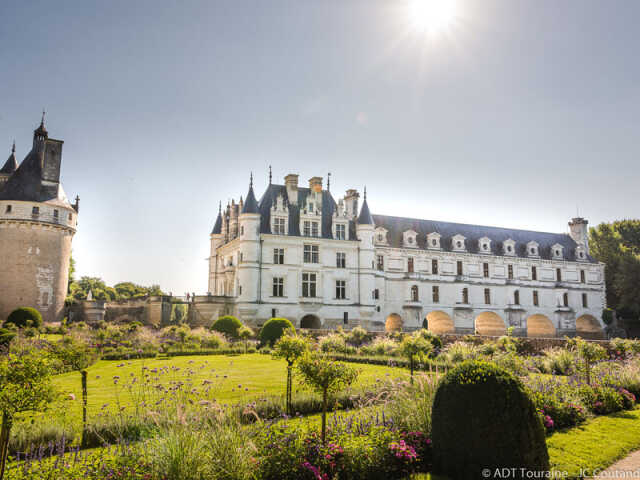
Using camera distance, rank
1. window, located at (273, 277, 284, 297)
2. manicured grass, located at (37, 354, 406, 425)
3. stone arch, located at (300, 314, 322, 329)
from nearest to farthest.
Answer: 1. manicured grass, located at (37, 354, 406, 425)
2. window, located at (273, 277, 284, 297)
3. stone arch, located at (300, 314, 322, 329)

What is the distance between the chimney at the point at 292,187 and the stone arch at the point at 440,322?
17.1 m

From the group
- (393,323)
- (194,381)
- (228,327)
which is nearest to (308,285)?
(228,327)

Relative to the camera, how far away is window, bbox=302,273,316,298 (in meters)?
36.0

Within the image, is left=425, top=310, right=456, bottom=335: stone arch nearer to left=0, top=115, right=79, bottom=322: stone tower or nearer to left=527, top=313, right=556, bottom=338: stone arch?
left=527, top=313, right=556, bottom=338: stone arch

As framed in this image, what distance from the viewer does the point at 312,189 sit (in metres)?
38.2

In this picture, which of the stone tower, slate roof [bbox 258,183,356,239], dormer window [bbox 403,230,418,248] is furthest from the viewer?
dormer window [bbox 403,230,418,248]

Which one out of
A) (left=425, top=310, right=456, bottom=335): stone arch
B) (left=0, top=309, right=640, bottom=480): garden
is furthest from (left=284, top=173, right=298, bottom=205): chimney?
(left=0, top=309, right=640, bottom=480): garden

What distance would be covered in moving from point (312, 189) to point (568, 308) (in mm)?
29799

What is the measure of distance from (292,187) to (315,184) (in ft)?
6.58

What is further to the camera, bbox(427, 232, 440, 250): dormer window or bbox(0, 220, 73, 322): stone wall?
bbox(427, 232, 440, 250): dormer window

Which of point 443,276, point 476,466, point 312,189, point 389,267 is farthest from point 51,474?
point 443,276

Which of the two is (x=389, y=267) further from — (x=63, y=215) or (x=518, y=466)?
(x=518, y=466)

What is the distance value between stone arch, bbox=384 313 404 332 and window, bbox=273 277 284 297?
1158 cm

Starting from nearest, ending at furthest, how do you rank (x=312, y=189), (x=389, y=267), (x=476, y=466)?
(x=476, y=466), (x=312, y=189), (x=389, y=267)
